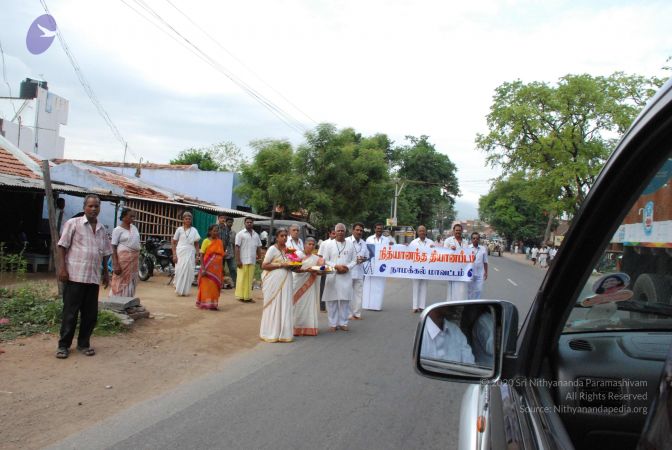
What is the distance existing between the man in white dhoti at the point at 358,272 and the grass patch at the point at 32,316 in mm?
4561

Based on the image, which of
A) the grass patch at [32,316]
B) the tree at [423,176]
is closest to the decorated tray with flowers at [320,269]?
the grass patch at [32,316]

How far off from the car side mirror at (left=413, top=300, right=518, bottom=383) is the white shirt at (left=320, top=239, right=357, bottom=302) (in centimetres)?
711

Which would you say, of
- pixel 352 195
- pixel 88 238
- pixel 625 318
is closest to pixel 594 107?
pixel 352 195

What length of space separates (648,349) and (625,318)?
12cm

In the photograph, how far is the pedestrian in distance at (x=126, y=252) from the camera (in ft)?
29.1

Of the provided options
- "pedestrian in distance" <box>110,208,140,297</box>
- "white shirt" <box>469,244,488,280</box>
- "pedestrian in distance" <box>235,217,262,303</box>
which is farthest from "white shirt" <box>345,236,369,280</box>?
"pedestrian in distance" <box>110,208,140,297</box>

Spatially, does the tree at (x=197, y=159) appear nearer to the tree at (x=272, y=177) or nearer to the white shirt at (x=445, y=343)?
the tree at (x=272, y=177)

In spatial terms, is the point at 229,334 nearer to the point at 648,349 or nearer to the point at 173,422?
the point at 173,422

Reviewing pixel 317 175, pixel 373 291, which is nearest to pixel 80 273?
pixel 373 291

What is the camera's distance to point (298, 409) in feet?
15.8

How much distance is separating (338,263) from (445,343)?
7527 millimetres

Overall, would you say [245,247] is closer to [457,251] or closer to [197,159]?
[457,251]

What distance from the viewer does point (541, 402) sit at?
153 centimetres

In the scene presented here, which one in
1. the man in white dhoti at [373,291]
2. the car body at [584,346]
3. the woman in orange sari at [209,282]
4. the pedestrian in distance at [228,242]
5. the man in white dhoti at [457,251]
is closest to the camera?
the car body at [584,346]
